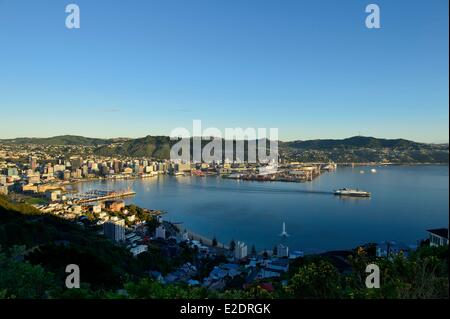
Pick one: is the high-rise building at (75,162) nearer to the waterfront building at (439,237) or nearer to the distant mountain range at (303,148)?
the distant mountain range at (303,148)

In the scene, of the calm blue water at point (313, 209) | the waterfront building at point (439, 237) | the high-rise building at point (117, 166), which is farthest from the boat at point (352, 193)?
the high-rise building at point (117, 166)

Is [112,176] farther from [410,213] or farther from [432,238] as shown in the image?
[432,238]

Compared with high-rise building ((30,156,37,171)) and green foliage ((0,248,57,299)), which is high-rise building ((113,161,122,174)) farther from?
green foliage ((0,248,57,299))

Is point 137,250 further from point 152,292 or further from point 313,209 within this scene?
point 313,209

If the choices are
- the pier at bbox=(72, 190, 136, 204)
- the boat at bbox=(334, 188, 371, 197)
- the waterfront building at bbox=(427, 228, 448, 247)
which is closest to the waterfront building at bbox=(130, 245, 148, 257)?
the waterfront building at bbox=(427, 228, 448, 247)

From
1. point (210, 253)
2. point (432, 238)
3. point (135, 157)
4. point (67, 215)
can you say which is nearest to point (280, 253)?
point (210, 253)

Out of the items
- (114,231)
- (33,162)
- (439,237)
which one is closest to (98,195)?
(114,231)
